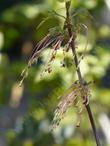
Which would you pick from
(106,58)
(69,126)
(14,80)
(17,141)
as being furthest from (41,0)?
(17,141)

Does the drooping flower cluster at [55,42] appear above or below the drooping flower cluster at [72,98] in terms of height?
above

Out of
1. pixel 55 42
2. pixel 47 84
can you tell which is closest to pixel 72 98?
pixel 55 42

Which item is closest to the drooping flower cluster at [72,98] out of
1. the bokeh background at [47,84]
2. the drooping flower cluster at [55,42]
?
the drooping flower cluster at [55,42]

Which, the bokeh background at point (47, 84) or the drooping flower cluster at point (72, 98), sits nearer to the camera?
the drooping flower cluster at point (72, 98)

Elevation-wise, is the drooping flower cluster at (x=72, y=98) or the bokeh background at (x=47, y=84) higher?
the bokeh background at (x=47, y=84)

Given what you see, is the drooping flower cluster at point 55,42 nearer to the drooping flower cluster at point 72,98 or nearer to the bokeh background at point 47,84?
the drooping flower cluster at point 72,98

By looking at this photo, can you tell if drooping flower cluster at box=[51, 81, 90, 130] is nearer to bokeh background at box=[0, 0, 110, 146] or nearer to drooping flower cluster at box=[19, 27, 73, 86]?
drooping flower cluster at box=[19, 27, 73, 86]

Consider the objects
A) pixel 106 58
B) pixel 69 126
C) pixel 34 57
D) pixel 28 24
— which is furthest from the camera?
pixel 28 24

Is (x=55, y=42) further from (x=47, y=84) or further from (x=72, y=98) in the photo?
(x=47, y=84)

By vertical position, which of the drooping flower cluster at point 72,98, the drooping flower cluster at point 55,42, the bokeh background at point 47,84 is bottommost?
the drooping flower cluster at point 72,98

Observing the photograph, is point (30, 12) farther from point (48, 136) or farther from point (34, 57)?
point (34, 57)

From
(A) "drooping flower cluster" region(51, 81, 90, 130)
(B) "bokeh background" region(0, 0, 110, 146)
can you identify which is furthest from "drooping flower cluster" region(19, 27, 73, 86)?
(B) "bokeh background" region(0, 0, 110, 146)
